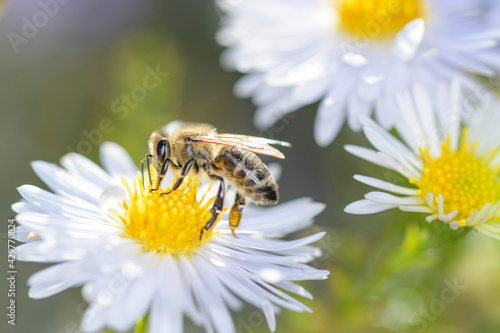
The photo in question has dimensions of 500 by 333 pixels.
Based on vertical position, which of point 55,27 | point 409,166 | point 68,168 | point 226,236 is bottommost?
point 226,236

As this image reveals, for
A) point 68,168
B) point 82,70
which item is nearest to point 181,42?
point 82,70

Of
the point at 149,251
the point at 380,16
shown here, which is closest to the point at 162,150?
the point at 149,251

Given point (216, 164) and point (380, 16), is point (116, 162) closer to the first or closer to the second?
A: point (216, 164)

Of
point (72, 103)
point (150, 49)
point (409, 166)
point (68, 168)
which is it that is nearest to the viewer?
point (409, 166)

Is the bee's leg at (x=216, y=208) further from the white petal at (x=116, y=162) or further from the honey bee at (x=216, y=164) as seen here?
the white petal at (x=116, y=162)

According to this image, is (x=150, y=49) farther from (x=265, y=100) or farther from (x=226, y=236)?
(x=226, y=236)

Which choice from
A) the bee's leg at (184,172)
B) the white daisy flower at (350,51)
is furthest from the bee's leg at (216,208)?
the white daisy flower at (350,51)
